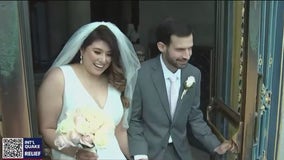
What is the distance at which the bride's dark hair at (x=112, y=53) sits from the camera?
1637 mm

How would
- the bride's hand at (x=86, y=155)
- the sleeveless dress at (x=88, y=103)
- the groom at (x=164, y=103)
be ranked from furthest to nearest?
the groom at (x=164, y=103) → the sleeveless dress at (x=88, y=103) → the bride's hand at (x=86, y=155)

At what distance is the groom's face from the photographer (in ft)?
5.69

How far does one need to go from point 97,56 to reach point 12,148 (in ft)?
1.59

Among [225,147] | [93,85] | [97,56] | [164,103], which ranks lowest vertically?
[225,147]

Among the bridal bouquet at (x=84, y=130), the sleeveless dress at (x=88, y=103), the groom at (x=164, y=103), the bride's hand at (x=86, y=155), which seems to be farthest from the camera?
the groom at (x=164, y=103)

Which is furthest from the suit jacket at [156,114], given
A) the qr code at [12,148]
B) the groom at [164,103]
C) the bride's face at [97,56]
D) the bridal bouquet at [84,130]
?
the qr code at [12,148]

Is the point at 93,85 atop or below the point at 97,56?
below

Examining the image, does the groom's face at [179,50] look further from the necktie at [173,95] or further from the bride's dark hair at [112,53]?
the bride's dark hair at [112,53]

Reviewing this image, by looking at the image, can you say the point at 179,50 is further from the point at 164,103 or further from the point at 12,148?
the point at 12,148

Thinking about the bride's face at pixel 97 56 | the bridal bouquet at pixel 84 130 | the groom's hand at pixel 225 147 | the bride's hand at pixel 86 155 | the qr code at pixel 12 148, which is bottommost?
the groom's hand at pixel 225 147

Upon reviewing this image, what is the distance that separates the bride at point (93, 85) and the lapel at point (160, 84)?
0.34 feet

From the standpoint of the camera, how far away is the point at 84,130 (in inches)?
55.0

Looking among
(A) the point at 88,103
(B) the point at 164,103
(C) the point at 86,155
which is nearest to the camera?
(C) the point at 86,155

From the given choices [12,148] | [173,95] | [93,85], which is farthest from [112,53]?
[12,148]
